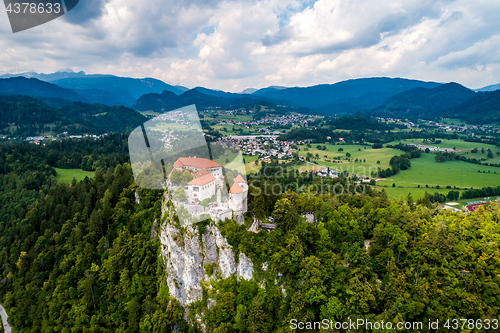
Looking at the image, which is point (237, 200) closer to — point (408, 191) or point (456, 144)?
point (408, 191)

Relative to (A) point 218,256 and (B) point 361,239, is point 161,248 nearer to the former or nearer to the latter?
(A) point 218,256

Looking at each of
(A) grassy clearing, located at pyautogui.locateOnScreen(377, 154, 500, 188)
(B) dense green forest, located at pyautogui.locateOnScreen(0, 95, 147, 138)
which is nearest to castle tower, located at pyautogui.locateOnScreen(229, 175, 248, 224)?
(A) grassy clearing, located at pyautogui.locateOnScreen(377, 154, 500, 188)

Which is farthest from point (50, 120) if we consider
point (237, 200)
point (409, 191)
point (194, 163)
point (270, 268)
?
point (409, 191)

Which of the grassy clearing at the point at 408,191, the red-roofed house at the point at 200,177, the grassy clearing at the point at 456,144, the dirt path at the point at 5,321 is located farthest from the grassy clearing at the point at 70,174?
the grassy clearing at the point at 456,144

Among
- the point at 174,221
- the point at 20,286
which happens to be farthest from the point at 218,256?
the point at 20,286

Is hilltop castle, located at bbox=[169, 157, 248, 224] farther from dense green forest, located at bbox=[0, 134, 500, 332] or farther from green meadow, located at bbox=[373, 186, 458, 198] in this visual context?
green meadow, located at bbox=[373, 186, 458, 198]
